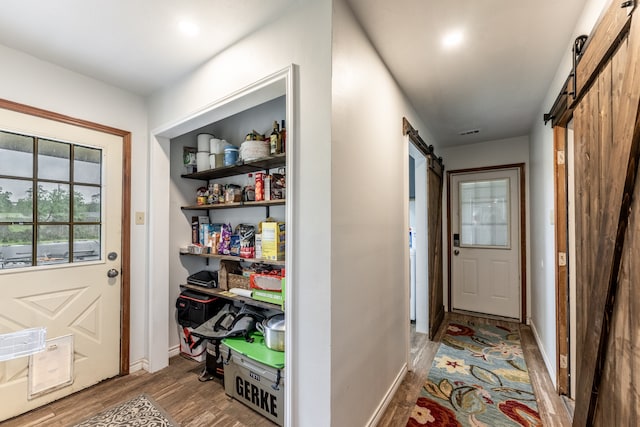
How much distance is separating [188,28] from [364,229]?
163 centimetres

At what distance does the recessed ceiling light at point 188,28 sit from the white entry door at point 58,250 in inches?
49.0

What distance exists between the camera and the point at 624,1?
3.24 ft

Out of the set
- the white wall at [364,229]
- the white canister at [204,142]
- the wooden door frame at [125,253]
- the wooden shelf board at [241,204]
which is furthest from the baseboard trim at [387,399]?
the white canister at [204,142]

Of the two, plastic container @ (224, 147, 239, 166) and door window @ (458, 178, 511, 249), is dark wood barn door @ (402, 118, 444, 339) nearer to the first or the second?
door window @ (458, 178, 511, 249)

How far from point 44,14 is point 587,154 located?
299 cm

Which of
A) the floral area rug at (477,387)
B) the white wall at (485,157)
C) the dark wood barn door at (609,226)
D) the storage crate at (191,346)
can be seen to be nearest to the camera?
the dark wood barn door at (609,226)

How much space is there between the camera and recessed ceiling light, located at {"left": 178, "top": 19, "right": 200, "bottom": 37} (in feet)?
5.23

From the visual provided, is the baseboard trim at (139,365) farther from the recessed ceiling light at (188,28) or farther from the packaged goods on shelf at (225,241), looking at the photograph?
the recessed ceiling light at (188,28)

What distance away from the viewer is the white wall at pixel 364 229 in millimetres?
1396

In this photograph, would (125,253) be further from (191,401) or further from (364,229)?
(364,229)

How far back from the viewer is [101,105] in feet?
7.45

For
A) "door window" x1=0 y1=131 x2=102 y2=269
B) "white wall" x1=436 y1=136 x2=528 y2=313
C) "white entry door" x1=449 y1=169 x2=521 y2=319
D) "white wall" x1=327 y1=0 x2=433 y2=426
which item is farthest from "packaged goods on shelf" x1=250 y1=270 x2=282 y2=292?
"white entry door" x1=449 y1=169 x2=521 y2=319

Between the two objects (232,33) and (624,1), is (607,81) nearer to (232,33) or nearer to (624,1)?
(624,1)

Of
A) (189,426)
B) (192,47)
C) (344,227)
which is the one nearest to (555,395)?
(344,227)
